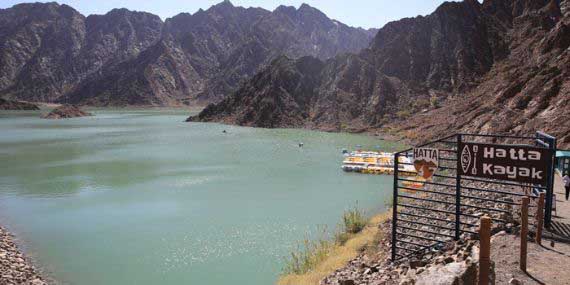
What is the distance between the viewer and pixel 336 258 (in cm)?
1744

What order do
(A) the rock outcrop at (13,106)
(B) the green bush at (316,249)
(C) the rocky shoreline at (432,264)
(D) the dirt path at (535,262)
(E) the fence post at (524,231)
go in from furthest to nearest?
(A) the rock outcrop at (13,106), (B) the green bush at (316,249), (E) the fence post at (524,231), (D) the dirt path at (535,262), (C) the rocky shoreline at (432,264)

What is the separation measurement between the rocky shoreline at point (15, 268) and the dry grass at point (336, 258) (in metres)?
9.88

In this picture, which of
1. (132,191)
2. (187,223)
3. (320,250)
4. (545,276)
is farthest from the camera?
(132,191)

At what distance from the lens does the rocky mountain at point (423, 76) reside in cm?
6431

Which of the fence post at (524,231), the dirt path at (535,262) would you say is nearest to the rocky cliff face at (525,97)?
the dirt path at (535,262)

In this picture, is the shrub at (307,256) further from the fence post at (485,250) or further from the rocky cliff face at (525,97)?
the rocky cliff face at (525,97)

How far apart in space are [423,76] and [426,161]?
89909 mm

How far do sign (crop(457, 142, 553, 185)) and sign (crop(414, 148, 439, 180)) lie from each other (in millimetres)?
876

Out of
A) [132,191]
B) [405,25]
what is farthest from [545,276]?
[405,25]

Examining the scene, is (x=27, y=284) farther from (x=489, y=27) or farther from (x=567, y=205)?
(x=489, y=27)

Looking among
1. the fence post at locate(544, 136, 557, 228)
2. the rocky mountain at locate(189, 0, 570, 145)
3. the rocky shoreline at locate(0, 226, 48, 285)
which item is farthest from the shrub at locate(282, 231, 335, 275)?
the rocky mountain at locate(189, 0, 570, 145)

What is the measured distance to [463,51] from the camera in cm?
9400

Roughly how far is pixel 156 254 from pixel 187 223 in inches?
200

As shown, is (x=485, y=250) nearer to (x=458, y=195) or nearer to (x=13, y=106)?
(x=458, y=195)
